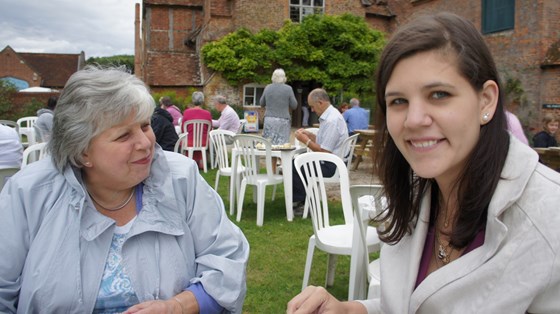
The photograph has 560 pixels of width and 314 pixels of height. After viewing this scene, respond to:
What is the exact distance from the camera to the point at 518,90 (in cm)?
1566

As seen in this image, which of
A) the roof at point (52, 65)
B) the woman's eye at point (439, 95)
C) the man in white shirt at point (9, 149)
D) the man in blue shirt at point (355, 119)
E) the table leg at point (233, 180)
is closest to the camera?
the woman's eye at point (439, 95)

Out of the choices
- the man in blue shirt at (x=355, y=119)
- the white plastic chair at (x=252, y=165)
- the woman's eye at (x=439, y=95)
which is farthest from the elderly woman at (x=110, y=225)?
the man in blue shirt at (x=355, y=119)

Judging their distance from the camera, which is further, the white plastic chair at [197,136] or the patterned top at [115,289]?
the white plastic chair at [197,136]

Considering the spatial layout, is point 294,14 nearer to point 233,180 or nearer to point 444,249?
point 233,180

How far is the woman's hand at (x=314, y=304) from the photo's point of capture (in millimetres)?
1471

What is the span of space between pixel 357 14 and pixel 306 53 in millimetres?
4186

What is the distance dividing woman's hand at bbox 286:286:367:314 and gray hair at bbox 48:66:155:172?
1.06m

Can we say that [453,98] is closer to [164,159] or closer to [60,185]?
[164,159]

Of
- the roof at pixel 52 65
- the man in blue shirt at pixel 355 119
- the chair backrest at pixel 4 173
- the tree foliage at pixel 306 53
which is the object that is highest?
the roof at pixel 52 65

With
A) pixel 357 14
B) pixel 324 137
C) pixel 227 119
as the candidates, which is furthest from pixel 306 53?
pixel 324 137

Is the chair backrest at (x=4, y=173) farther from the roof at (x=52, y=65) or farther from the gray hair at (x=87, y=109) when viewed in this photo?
A: the roof at (x=52, y=65)

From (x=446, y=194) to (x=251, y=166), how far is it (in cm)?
491

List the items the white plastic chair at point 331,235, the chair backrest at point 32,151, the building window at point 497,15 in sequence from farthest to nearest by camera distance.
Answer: the building window at point 497,15, the chair backrest at point 32,151, the white plastic chair at point 331,235

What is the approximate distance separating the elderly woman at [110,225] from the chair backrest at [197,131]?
8.11m
